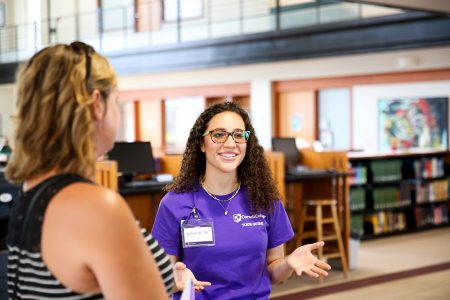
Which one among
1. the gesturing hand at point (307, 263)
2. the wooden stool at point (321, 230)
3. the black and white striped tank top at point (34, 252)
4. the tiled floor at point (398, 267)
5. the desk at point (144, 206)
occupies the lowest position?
the tiled floor at point (398, 267)

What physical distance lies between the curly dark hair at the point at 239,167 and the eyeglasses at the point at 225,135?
2.7 inches

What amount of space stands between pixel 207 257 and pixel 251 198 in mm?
288

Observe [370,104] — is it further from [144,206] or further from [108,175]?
[108,175]

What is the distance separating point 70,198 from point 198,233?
127 cm

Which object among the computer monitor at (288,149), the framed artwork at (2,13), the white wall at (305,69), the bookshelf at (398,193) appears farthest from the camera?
the white wall at (305,69)

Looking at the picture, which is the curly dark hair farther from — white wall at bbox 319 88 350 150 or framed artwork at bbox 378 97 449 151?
white wall at bbox 319 88 350 150

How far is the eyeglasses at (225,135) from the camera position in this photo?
2.61 meters

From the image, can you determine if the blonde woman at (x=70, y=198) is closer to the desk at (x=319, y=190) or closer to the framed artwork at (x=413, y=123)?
the desk at (x=319, y=190)

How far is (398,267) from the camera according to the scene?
8.16m

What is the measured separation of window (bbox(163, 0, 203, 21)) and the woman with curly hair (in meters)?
13.3

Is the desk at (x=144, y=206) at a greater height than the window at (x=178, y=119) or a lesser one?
lesser

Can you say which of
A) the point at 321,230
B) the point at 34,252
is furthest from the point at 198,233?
the point at 321,230

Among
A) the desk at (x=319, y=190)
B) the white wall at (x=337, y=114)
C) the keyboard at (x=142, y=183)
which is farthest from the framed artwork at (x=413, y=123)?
the keyboard at (x=142, y=183)

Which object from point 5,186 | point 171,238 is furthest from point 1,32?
point 171,238
